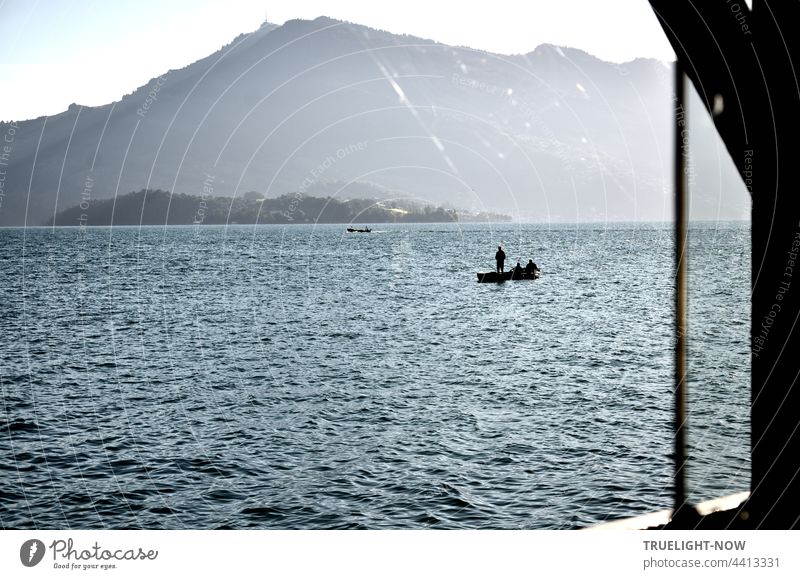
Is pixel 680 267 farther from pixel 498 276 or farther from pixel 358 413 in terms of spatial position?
pixel 498 276

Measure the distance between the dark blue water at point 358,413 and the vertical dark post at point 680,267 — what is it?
0.42 metres

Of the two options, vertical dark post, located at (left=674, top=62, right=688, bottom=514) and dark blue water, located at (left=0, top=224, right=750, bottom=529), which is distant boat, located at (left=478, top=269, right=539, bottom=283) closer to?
dark blue water, located at (left=0, top=224, right=750, bottom=529)

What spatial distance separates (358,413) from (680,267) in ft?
53.0

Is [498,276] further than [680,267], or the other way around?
[498,276]

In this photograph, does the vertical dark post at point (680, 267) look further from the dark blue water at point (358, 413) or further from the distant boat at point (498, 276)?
the distant boat at point (498, 276)

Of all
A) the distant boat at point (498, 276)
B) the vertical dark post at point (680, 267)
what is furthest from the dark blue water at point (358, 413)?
the distant boat at point (498, 276)

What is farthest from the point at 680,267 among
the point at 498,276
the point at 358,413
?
the point at 498,276

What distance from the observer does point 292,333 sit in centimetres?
4591

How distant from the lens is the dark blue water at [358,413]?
16328 millimetres

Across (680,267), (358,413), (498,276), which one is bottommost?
(358,413)

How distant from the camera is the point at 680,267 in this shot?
34.7 ft

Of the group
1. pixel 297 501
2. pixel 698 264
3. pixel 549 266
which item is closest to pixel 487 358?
pixel 297 501

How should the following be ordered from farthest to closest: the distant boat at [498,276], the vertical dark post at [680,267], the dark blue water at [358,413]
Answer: the distant boat at [498,276], the dark blue water at [358,413], the vertical dark post at [680,267]

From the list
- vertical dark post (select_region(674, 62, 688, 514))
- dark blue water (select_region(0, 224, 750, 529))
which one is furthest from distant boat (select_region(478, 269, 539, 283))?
vertical dark post (select_region(674, 62, 688, 514))
